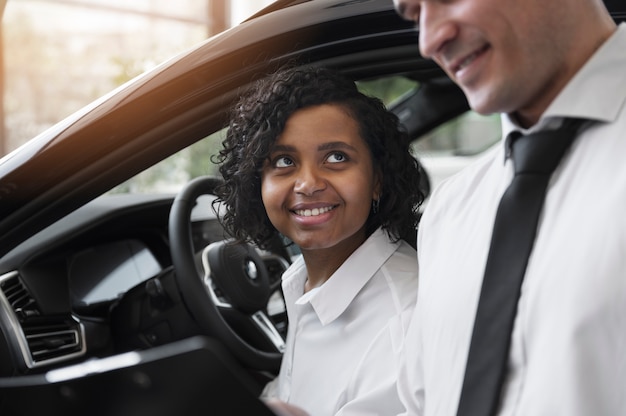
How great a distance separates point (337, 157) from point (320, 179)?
65mm

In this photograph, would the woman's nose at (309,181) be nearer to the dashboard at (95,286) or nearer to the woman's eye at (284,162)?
the woman's eye at (284,162)

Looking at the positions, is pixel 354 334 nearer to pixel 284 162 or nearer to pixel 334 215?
pixel 334 215

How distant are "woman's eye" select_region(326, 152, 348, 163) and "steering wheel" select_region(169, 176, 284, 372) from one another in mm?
481

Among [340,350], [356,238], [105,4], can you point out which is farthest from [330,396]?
[105,4]

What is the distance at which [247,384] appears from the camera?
1062 mm

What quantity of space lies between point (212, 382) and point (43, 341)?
3.33ft

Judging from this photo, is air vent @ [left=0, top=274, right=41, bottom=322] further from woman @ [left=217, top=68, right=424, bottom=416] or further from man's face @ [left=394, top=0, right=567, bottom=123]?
man's face @ [left=394, top=0, right=567, bottom=123]

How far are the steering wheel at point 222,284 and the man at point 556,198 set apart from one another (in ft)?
2.94

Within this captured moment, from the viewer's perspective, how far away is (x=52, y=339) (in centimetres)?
199

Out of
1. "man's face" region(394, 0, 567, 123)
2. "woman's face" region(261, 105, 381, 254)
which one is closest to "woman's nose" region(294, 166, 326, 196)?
"woman's face" region(261, 105, 381, 254)

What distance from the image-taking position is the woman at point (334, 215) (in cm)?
164

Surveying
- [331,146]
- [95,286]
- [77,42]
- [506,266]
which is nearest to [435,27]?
[506,266]

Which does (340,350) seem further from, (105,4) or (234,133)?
(105,4)

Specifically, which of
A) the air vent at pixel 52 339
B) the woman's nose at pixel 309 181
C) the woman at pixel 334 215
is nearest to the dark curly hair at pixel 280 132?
the woman at pixel 334 215
